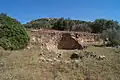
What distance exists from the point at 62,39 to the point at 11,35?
7323mm

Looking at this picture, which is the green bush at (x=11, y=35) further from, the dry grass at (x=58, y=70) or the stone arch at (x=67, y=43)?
the stone arch at (x=67, y=43)

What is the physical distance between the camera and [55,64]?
973cm

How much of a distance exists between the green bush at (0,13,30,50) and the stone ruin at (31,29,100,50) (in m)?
1.43

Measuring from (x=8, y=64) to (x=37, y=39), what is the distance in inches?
386

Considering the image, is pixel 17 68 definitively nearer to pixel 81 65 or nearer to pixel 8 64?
pixel 8 64

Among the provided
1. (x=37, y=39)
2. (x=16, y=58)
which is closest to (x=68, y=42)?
(x=37, y=39)

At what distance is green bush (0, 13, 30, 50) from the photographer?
15423 mm

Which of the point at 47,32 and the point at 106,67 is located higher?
Answer: the point at 47,32

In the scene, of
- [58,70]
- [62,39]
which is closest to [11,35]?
[62,39]

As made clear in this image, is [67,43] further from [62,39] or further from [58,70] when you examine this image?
[58,70]

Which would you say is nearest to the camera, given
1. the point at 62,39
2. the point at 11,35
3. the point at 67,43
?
the point at 11,35

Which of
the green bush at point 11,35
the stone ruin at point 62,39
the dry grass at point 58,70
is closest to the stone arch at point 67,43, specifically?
the stone ruin at point 62,39

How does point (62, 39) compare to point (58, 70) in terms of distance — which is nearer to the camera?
point (58, 70)

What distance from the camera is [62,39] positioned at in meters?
22.7
